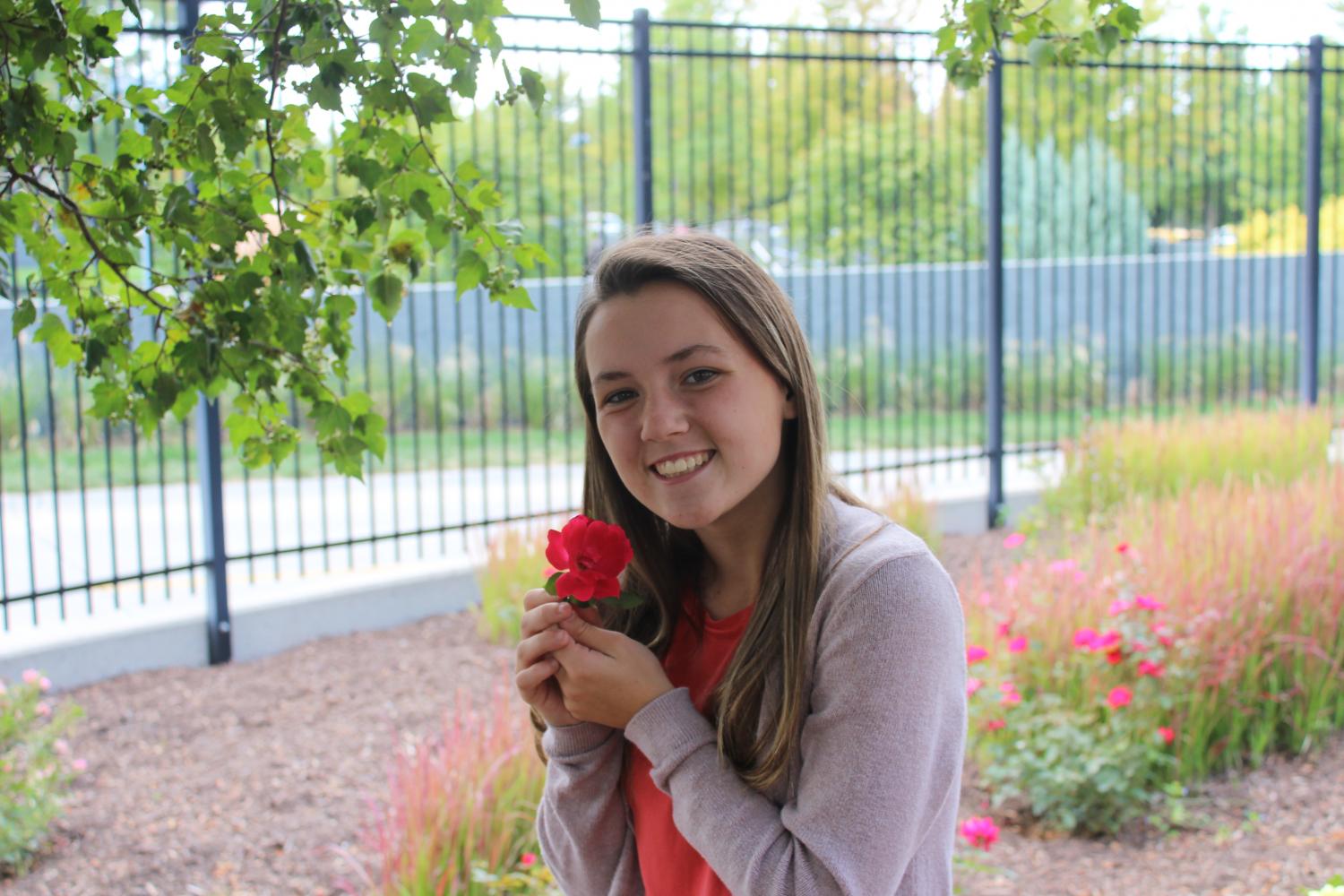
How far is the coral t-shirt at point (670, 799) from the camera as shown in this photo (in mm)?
1465

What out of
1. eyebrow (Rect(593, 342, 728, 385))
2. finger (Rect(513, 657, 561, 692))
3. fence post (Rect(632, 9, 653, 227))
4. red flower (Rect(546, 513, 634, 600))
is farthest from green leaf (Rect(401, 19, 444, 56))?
fence post (Rect(632, 9, 653, 227))

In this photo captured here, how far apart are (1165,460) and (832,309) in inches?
315

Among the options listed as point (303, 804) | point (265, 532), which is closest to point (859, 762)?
point (303, 804)

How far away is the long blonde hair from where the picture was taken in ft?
4.46

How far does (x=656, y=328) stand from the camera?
1.41 metres

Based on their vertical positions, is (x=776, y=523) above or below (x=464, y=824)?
above

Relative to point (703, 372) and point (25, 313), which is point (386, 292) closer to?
point (25, 313)

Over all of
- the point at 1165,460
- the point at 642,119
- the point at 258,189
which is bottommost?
the point at 1165,460

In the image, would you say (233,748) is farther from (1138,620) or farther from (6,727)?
(1138,620)

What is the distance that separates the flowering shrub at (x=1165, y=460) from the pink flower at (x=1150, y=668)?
2280 millimetres

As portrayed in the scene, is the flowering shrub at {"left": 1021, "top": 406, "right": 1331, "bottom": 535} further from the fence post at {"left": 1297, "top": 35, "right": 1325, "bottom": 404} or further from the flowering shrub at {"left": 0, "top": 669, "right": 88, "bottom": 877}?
the flowering shrub at {"left": 0, "top": 669, "right": 88, "bottom": 877}

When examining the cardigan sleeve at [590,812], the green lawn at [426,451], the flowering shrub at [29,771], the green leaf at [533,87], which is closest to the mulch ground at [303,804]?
the flowering shrub at [29,771]

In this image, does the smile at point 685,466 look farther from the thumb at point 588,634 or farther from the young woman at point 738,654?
the thumb at point 588,634

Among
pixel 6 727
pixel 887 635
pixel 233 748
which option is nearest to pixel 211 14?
pixel 887 635
